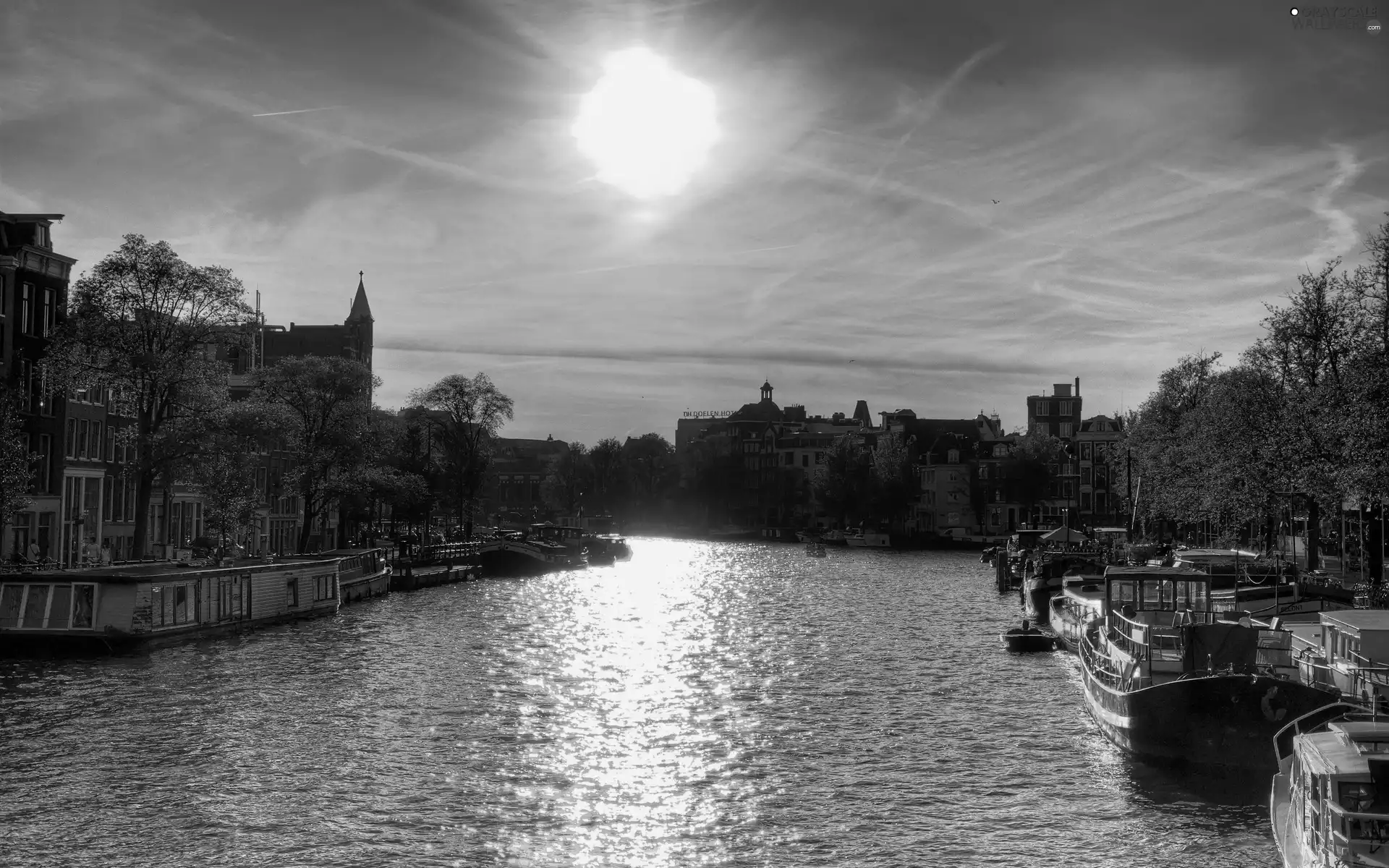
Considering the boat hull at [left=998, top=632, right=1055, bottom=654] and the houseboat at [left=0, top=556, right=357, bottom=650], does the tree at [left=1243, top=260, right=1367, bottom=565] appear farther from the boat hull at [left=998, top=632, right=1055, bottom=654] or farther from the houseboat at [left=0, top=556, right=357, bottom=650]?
the houseboat at [left=0, top=556, right=357, bottom=650]

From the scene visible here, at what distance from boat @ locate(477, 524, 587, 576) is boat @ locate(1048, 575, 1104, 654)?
2622 inches

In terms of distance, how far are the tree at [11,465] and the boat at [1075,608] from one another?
50.5 metres

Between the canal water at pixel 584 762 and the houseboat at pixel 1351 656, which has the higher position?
the houseboat at pixel 1351 656

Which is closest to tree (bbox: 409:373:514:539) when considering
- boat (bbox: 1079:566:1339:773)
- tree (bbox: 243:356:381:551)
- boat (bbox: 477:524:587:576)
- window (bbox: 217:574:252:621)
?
boat (bbox: 477:524:587:576)

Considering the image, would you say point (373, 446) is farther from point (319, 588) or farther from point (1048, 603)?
point (1048, 603)

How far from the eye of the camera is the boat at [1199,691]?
107 feet

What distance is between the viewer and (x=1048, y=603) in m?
75.9

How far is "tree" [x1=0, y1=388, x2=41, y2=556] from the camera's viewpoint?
63.0 meters

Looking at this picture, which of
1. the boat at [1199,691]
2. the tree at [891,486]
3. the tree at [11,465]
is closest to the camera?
the boat at [1199,691]

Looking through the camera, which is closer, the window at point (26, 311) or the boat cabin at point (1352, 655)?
the boat cabin at point (1352, 655)

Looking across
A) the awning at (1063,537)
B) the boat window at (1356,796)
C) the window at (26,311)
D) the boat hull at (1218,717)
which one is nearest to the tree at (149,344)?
the window at (26,311)

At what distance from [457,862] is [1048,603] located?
184ft

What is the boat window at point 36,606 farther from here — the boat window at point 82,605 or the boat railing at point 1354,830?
the boat railing at point 1354,830

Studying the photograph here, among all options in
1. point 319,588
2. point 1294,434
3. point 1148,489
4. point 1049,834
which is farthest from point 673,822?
point 1148,489
